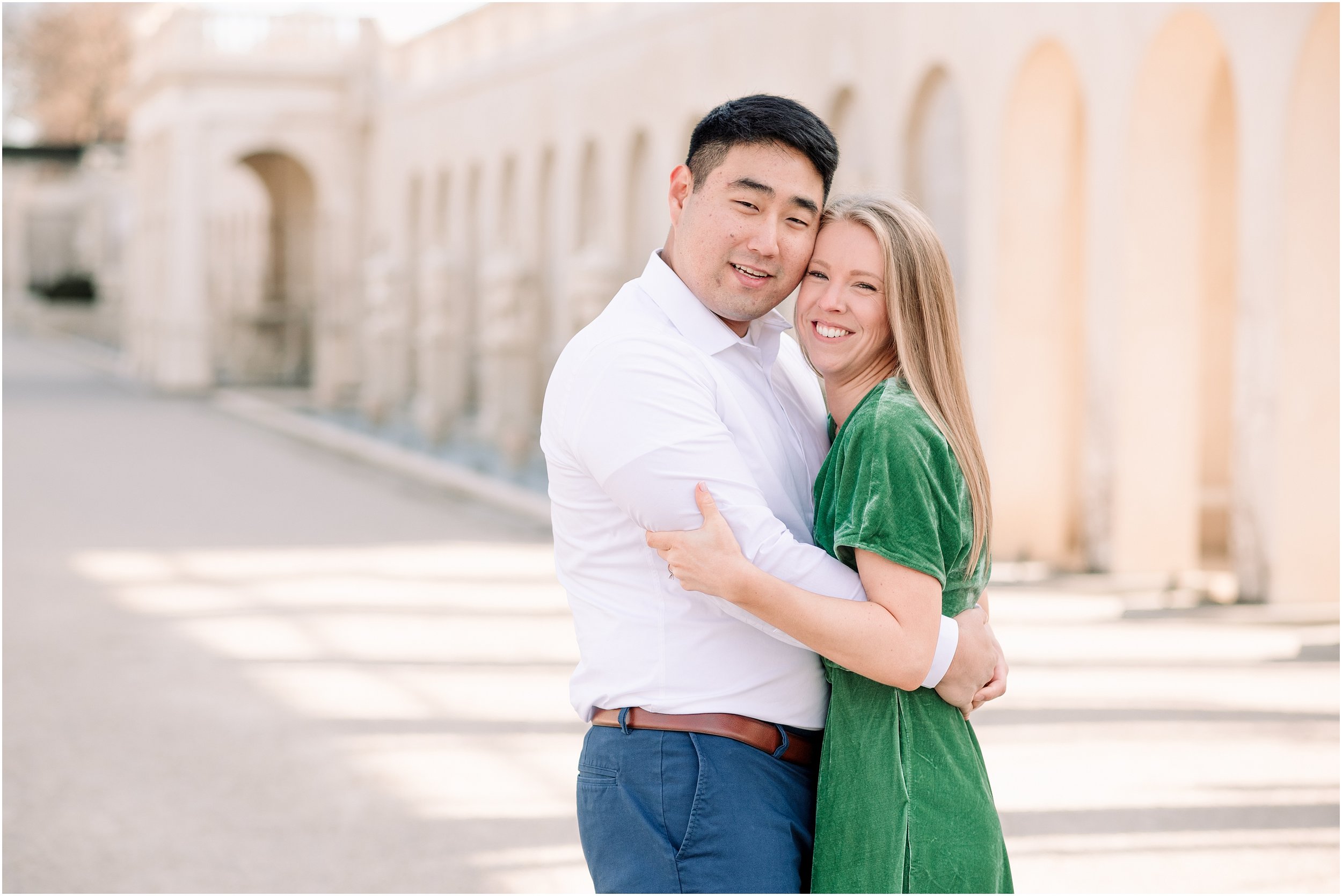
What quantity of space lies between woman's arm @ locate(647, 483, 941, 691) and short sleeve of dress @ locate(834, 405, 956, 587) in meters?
0.03

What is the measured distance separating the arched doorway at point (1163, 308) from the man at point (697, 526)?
8762 mm

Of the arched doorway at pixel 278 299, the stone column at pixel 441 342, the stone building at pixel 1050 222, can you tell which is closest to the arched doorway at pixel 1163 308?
the stone building at pixel 1050 222

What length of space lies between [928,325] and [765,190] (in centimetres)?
37

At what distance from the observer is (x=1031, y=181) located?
12.4 meters

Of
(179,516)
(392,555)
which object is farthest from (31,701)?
(179,516)

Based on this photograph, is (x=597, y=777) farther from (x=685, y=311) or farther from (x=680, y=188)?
(x=680, y=188)

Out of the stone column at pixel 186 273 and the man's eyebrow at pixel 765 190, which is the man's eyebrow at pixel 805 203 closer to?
the man's eyebrow at pixel 765 190

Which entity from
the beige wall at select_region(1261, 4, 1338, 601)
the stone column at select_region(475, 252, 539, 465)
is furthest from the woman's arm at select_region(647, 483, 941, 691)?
the stone column at select_region(475, 252, 539, 465)

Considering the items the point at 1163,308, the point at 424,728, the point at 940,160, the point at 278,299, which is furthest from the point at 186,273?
the point at 424,728

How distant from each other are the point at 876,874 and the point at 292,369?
3384 cm

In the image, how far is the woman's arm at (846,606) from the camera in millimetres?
2531

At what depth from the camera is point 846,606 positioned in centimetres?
254

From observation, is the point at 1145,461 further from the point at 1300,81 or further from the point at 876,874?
the point at 876,874

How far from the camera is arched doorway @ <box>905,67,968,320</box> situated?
13.5m
